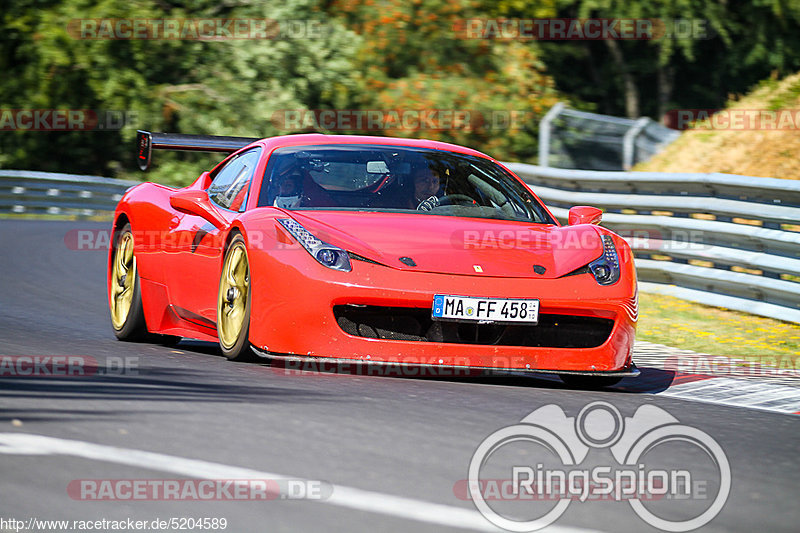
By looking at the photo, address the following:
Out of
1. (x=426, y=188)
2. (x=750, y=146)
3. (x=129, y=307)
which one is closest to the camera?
(x=426, y=188)

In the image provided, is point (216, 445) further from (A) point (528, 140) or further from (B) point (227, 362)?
(A) point (528, 140)

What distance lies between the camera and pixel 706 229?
11000mm

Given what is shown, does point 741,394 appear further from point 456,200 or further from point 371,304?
point 371,304

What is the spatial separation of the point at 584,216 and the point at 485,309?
1432mm

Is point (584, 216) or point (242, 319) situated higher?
point (584, 216)

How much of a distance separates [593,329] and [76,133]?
24.7 meters

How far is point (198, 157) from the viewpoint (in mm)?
29828

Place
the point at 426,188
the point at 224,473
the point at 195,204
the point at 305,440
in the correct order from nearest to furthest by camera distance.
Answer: the point at 224,473 < the point at 305,440 < the point at 426,188 < the point at 195,204

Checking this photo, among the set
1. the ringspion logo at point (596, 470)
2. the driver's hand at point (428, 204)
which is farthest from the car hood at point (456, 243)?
the ringspion logo at point (596, 470)

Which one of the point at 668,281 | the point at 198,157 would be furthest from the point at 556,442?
the point at 198,157

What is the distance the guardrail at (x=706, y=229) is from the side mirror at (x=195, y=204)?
4452mm

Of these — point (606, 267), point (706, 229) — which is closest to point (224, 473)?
Answer: point (606, 267)

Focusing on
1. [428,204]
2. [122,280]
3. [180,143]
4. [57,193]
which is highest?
[180,143]

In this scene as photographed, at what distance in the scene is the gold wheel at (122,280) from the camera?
27.3 ft
